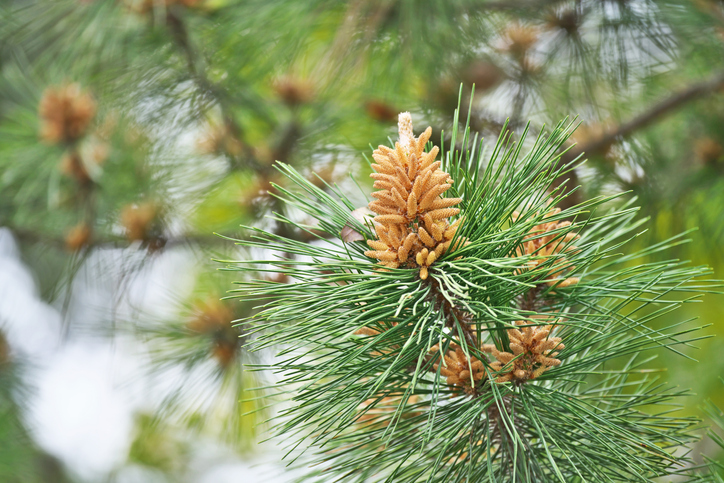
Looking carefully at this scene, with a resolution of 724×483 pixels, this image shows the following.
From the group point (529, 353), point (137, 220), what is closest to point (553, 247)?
point (529, 353)

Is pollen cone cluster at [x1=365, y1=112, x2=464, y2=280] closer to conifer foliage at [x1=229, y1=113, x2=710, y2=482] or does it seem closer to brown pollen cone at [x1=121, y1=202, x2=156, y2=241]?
conifer foliage at [x1=229, y1=113, x2=710, y2=482]

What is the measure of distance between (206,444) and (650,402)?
9.79ft

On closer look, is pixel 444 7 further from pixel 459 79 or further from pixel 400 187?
pixel 400 187

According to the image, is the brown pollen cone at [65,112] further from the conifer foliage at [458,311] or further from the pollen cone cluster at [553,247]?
the pollen cone cluster at [553,247]

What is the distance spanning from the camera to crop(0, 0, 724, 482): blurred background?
104 cm

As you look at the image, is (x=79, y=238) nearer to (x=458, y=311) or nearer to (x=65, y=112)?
(x=65, y=112)

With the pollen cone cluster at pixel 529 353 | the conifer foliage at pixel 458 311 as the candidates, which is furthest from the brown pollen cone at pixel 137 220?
the pollen cone cluster at pixel 529 353

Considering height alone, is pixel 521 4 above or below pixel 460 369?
above

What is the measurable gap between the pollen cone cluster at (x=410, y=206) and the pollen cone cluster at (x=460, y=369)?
0.09m

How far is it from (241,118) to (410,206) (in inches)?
43.4

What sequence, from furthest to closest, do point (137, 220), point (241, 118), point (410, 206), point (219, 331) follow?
point (241, 118) < point (137, 220) < point (219, 331) < point (410, 206)

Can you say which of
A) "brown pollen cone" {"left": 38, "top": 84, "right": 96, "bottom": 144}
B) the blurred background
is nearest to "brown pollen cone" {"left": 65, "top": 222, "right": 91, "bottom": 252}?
the blurred background

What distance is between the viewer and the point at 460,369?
50 centimetres

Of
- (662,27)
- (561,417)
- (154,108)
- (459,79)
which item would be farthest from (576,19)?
(561,417)
